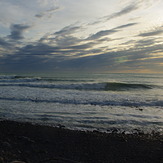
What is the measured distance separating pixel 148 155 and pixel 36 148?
314 centimetres

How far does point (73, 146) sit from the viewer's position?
15.4ft

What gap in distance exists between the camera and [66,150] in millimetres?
4387

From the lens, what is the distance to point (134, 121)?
7586mm

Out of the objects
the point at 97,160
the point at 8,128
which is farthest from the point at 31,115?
the point at 97,160

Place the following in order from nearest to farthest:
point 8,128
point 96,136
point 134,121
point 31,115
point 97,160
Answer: point 97,160, point 96,136, point 8,128, point 134,121, point 31,115

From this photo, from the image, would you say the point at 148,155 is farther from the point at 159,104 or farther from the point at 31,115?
the point at 159,104

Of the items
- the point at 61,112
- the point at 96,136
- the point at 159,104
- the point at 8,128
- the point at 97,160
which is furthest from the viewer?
the point at 159,104

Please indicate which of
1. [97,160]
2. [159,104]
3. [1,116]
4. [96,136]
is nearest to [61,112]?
[1,116]

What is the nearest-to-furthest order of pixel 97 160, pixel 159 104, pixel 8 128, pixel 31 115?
pixel 97 160 < pixel 8 128 < pixel 31 115 < pixel 159 104

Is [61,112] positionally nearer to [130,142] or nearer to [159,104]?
[130,142]

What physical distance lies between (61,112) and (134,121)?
3.97m

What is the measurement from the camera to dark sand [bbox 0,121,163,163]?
392 cm

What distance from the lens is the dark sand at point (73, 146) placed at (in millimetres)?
3920

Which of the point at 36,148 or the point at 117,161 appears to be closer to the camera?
the point at 117,161
